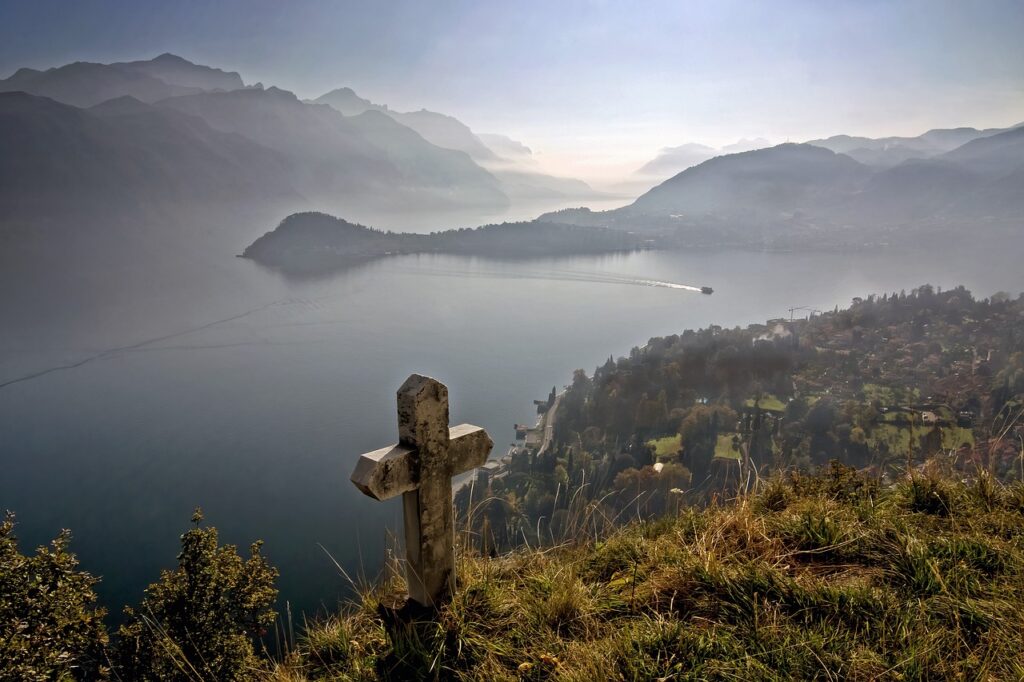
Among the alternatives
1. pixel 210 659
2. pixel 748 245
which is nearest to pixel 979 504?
pixel 210 659

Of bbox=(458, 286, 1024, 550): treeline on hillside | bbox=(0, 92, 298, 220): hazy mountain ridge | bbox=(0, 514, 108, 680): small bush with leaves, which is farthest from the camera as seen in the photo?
bbox=(0, 92, 298, 220): hazy mountain ridge

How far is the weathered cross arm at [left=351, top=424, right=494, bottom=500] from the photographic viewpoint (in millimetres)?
2053

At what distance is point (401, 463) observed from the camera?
7.07 feet

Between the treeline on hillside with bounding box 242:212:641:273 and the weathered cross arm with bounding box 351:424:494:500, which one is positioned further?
the treeline on hillside with bounding box 242:212:641:273

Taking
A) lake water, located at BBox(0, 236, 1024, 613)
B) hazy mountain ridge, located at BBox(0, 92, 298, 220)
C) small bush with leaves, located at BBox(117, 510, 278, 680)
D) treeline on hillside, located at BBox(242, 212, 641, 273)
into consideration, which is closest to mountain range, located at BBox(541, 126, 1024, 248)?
treeline on hillside, located at BBox(242, 212, 641, 273)

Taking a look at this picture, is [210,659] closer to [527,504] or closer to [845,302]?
[527,504]

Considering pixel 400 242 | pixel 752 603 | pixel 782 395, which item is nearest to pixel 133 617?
pixel 752 603

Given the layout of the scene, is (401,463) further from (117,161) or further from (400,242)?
(117,161)

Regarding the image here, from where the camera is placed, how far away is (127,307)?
82.9 m

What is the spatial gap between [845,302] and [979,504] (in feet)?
296

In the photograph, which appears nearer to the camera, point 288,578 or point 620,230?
point 288,578

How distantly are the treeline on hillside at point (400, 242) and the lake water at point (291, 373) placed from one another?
7.75 m

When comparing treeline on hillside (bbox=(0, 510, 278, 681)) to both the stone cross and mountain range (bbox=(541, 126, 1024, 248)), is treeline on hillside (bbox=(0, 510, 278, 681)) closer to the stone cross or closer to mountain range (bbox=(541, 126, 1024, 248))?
the stone cross

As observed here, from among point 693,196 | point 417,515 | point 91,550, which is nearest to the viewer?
point 417,515
